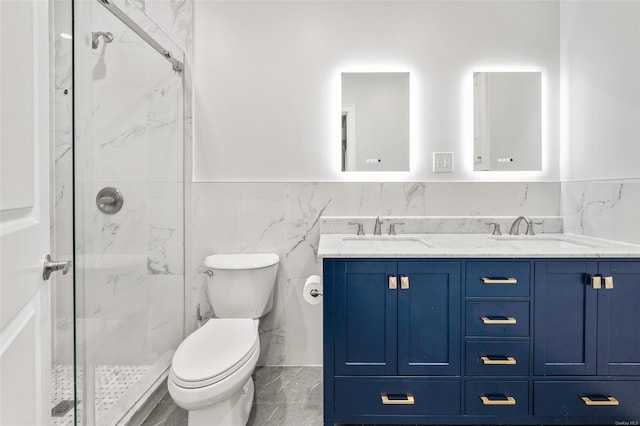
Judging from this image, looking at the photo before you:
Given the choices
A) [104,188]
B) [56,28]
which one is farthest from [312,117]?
[56,28]

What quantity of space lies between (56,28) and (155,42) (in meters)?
0.87

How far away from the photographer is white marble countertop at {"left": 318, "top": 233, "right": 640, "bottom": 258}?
153cm

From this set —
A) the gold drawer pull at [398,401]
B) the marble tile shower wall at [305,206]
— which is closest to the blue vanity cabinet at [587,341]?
the gold drawer pull at [398,401]

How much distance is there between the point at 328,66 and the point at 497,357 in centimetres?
181

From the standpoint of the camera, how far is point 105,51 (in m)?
1.44

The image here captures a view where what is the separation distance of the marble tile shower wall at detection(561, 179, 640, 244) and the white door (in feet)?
7.44

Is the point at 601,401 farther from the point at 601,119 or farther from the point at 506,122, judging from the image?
the point at 506,122

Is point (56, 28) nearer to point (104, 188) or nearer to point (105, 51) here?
point (105, 51)

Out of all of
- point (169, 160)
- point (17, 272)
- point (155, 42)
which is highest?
point (155, 42)

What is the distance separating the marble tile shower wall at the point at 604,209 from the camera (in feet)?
5.39

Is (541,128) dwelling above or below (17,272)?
above

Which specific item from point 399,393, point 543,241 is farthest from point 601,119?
point 399,393

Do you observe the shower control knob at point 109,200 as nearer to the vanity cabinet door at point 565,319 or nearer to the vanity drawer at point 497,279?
the vanity drawer at point 497,279

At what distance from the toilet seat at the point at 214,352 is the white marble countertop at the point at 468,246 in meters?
0.55
